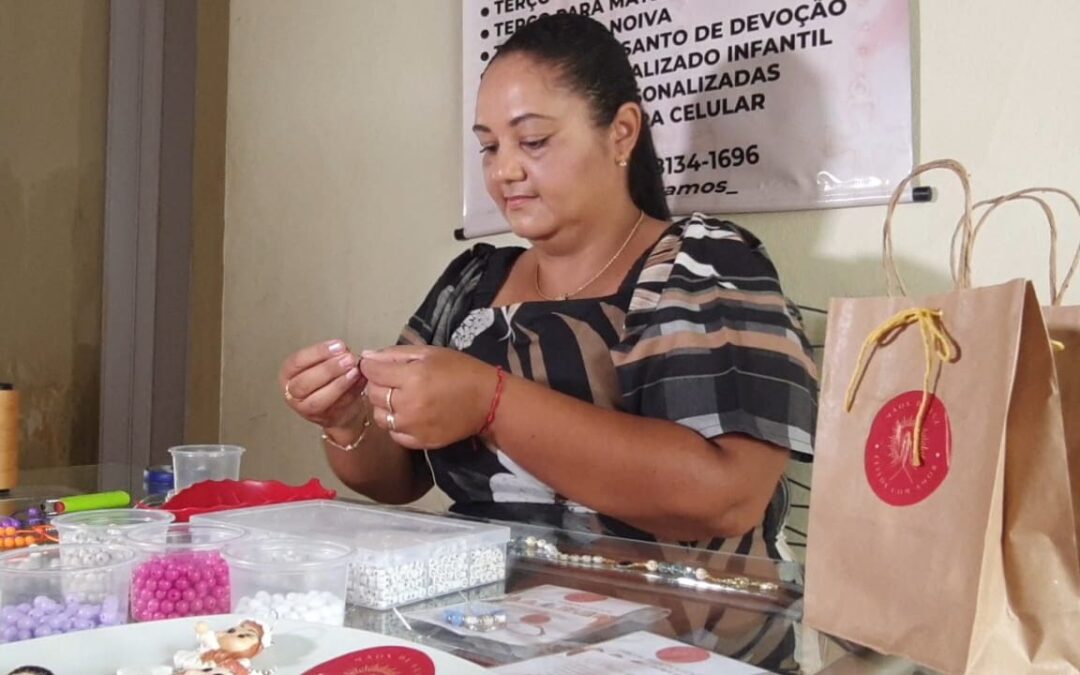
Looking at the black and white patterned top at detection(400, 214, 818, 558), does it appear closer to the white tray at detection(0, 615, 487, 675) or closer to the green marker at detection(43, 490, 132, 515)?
the green marker at detection(43, 490, 132, 515)

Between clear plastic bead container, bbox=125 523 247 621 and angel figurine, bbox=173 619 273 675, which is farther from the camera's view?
clear plastic bead container, bbox=125 523 247 621

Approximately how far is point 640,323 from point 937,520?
529mm

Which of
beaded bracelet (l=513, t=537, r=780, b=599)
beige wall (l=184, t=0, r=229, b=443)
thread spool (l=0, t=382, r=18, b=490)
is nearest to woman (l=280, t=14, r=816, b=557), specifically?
beaded bracelet (l=513, t=537, r=780, b=599)

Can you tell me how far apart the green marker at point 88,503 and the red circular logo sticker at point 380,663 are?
59 centimetres

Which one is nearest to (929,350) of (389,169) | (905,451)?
(905,451)

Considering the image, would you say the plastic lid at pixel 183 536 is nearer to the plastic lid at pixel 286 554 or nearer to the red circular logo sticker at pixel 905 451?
the plastic lid at pixel 286 554

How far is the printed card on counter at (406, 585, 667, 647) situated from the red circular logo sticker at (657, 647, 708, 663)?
6 centimetres

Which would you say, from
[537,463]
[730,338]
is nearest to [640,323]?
[730,338]

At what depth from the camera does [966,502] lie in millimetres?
526

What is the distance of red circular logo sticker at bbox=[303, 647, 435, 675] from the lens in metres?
0.48

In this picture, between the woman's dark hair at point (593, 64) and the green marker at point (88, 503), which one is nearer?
the green marker at point (88, 503)

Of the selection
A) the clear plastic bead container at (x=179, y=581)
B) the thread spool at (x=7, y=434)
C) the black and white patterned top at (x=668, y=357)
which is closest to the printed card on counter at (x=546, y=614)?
the clear plastic bead container at (x=179, y=581)

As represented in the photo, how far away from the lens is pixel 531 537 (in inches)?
33.6

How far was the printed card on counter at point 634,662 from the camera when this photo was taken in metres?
0.50
